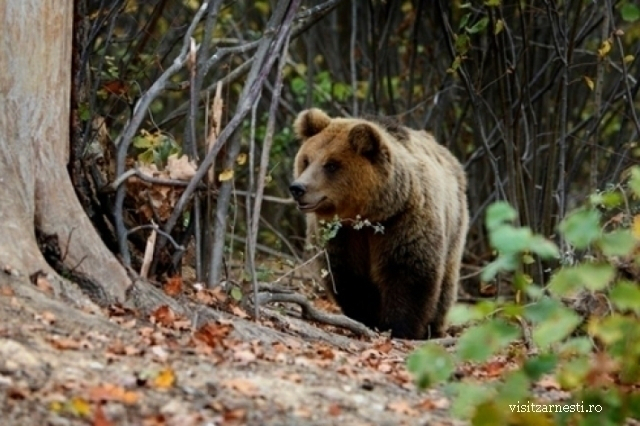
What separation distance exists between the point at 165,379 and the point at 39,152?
5.63 feet

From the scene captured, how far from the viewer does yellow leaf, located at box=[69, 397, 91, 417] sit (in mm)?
4445

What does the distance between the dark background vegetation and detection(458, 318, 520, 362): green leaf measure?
2.74 m

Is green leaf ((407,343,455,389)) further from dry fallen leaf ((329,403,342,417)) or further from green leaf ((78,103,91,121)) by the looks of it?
green leaf ((78,103,91,121))

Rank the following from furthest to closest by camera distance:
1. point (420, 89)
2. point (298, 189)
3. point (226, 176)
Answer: point (420, 89) → point (298, 189) → point (226, 176)

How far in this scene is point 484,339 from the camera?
430 cm

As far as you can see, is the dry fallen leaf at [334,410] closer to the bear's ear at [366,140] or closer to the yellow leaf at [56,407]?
the yellow leaf at [56,407]

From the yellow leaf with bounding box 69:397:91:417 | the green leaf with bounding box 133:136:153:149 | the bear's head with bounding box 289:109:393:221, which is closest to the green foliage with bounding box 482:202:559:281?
the yellow leaf with bounding box 69:397:91:417

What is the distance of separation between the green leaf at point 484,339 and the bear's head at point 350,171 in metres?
4.16

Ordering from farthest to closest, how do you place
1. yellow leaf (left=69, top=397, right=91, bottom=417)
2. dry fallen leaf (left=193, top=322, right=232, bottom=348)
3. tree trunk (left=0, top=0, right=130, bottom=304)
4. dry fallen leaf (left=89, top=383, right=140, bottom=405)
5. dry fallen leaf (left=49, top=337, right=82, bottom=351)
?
tree trunk (left=0, top=0, right=130, bottom=304)
dry fallen leaf (left=193, top=322, right=232, bottom=348)
dry fallen leaf (left=49, top=337, right=82, bottom=351)
dry fallen leaf (left=89, top=383, right=140, bottom=405)
yellow leaf (left=69, top=397, right=91, bottom=417)

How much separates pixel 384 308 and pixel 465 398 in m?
4.30

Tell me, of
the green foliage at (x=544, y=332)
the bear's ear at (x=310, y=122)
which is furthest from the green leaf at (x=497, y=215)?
the bear's ear at (x=310, y=122)

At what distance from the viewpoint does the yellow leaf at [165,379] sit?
4.84m

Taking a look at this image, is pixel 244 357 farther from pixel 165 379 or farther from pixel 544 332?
pixel 544 332

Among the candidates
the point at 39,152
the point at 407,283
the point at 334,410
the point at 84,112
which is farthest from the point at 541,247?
the point at 407,283
